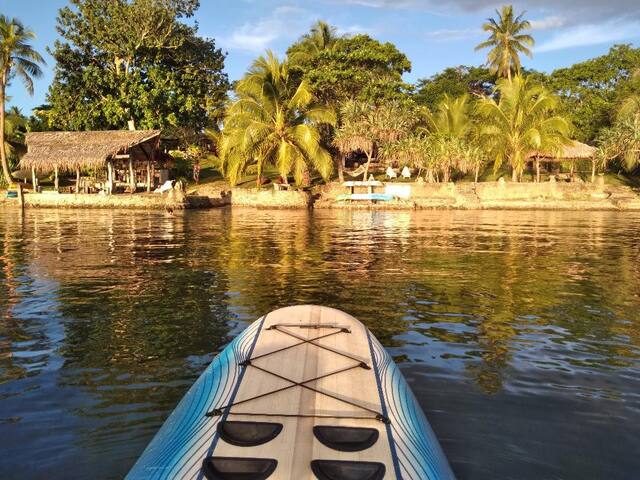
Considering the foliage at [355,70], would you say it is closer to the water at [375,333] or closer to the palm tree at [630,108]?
the palm tree at [630,108]

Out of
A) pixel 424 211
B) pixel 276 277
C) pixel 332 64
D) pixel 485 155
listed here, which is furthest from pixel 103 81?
pixel 276 277

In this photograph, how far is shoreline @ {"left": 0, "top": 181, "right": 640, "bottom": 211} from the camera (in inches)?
1410

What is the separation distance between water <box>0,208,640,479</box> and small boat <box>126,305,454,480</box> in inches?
31.4

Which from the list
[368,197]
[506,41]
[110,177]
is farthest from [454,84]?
[110,177]

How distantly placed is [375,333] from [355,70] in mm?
36676

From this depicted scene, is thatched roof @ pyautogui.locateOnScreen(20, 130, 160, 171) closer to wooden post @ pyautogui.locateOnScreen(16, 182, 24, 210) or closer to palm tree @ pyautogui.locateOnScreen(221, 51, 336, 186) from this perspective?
wooden post @ pyautogui.locateOnScreen(16, 182, 24, 210)

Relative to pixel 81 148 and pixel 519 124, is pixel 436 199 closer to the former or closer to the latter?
pixel 519 124

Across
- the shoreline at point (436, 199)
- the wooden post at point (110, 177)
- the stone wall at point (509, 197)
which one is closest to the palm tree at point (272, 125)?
the shoreline at point (436, 199)

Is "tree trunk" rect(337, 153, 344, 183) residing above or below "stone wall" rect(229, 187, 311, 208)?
above

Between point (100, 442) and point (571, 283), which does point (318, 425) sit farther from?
point (571, 283)

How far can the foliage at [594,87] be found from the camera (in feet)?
155

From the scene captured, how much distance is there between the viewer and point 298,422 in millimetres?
3627

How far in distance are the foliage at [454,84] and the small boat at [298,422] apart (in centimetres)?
5142

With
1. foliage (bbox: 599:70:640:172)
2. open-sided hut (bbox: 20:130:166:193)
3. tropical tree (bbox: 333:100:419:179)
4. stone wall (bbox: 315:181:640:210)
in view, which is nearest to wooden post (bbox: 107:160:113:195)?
open-sided hut (bbox: 20:130:166:193)
